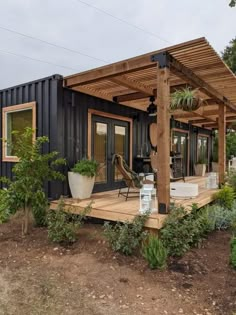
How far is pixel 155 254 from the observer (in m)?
3.29

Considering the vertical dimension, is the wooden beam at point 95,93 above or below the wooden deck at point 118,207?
above

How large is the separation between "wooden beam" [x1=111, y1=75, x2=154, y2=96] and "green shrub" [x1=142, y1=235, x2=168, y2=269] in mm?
2846

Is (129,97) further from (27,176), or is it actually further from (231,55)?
(231,55)

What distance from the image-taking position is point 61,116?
5.30 m

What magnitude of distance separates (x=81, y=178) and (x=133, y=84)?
6.63ft

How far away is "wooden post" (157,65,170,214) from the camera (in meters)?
3.91

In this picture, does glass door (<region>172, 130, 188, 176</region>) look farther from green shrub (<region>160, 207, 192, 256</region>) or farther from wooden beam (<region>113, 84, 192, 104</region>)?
green shrub (<region>160, 207, 192, 256</region>)

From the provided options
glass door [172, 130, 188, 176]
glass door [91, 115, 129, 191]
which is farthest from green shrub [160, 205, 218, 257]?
glass door [172, 130, 188, 176]

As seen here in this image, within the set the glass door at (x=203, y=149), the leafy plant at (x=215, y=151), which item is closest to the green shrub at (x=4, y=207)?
the glass door at (x=203, y=149)

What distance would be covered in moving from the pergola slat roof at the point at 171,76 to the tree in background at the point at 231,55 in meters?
10.4

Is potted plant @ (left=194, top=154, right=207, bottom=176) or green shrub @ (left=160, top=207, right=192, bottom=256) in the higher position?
potted plant @ (left=194, top=154, right=207, bottom=176)

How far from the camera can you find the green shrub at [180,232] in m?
3.56

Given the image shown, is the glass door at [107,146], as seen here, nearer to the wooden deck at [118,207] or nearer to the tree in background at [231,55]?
the wooden deck at [118,207]

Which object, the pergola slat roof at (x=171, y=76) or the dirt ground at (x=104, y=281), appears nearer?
the dirt ground at (x=104, y=281)
